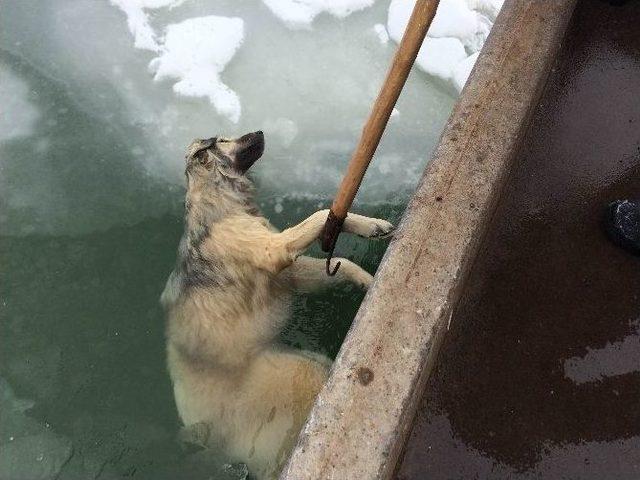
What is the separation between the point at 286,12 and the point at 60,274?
3.18 meters

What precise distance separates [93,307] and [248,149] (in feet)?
5.47

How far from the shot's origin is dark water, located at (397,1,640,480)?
2562 mm

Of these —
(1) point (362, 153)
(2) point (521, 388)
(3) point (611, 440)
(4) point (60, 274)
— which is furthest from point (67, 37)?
(3) point (611, 440)

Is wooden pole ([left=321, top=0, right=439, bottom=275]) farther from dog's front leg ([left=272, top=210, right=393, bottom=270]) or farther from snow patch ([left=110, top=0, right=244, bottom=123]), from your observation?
snow patch ([left=110, top=0, right=244, bottom=123])

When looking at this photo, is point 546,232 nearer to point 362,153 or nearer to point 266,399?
point 362,153

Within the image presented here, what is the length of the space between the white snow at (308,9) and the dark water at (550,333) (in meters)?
2.64

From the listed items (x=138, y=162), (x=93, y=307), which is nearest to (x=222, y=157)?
(x=138, y=162)

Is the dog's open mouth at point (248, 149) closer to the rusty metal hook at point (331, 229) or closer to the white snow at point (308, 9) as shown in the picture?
the rusty metal hook at point (331, 229)

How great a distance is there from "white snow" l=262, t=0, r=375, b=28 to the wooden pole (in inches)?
125

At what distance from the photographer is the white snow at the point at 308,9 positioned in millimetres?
5422

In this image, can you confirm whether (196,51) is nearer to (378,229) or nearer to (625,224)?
(378,229)

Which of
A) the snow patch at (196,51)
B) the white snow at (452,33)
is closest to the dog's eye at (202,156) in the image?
the snow patch at (196,51)

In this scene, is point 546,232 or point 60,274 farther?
point 60,274

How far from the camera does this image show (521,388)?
269 cm
